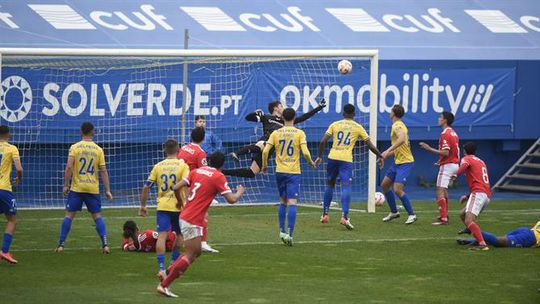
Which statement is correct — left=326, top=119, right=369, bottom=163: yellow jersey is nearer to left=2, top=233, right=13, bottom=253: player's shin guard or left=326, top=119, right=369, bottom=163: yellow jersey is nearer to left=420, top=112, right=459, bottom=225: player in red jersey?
left=420, top=112, right=459, bottom=225: player in red jersey

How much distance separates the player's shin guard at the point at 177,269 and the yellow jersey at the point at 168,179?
1.88m

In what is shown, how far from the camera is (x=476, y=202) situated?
18.0 meters

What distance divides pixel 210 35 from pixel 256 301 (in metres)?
17.0

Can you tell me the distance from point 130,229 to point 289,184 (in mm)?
2857

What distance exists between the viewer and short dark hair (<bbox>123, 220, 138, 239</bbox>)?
17625 millimetres

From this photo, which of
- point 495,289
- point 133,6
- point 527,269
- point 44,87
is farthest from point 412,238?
point 133,6

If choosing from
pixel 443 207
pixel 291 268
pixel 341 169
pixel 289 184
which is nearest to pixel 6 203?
pixel 291 268

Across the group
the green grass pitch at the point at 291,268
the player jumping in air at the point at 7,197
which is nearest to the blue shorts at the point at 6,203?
the player jumping in air at the point at 7,197

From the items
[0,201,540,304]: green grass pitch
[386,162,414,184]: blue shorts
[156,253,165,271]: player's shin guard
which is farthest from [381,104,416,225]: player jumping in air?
[156,253,165,271]: player's shin guard

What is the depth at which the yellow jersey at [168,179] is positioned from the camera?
15.3 meters

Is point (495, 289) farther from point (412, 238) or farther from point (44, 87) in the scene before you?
point (44, 87)

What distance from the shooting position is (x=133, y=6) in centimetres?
3005

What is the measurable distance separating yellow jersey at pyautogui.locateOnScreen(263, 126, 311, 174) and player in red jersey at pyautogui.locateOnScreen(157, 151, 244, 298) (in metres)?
4.56

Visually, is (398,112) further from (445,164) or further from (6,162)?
(6,162)
